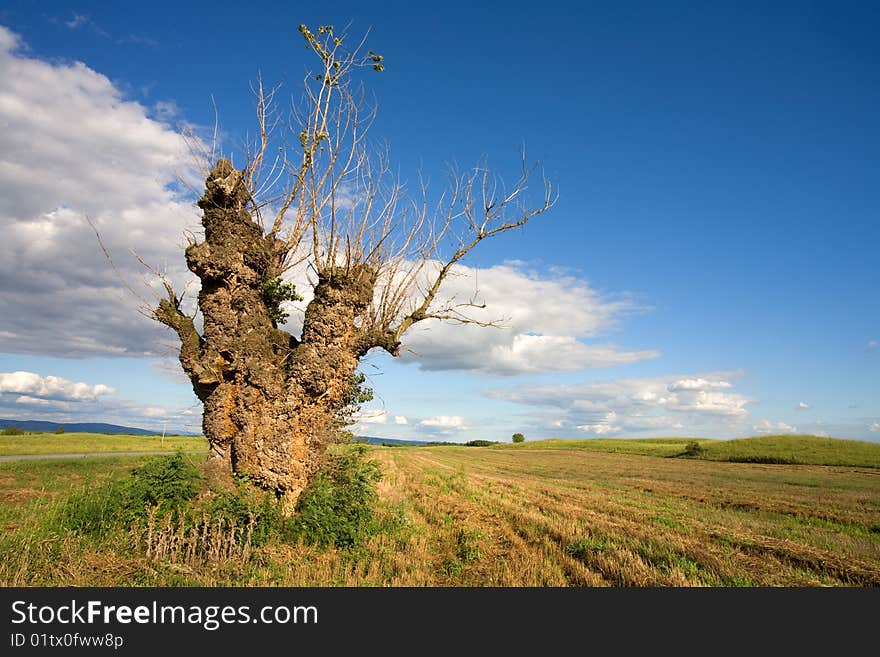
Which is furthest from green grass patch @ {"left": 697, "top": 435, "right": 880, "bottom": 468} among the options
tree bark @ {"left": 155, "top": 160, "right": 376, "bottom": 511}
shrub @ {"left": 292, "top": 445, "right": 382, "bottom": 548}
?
tree bark @ {"left": 155, "top": 160, "right": 376, "bottom": 511}

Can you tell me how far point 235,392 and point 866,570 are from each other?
46.1 ft

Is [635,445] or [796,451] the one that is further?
[635,445]

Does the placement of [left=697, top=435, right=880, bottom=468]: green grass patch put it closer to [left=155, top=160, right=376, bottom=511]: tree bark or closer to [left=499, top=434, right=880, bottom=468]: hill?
[left=499, top=434, right=880, bottom=468]: hill

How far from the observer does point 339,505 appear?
35.3ft

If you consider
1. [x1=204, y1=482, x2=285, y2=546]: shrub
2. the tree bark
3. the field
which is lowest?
the field

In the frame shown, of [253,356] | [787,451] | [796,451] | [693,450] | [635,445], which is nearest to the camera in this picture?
[253,356]

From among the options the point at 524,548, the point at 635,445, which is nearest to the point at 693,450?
the point at 635,445


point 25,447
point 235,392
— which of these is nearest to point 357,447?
point 235,392

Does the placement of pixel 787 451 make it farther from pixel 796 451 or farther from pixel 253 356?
pixel 253 356

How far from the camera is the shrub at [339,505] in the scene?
1027cm

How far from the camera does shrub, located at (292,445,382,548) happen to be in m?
10.3

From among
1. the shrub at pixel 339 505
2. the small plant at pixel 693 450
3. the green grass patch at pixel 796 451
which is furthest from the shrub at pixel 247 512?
the small plant at pixel 693 450

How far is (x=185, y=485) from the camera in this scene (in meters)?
10.2

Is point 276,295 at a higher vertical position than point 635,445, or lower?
higher
